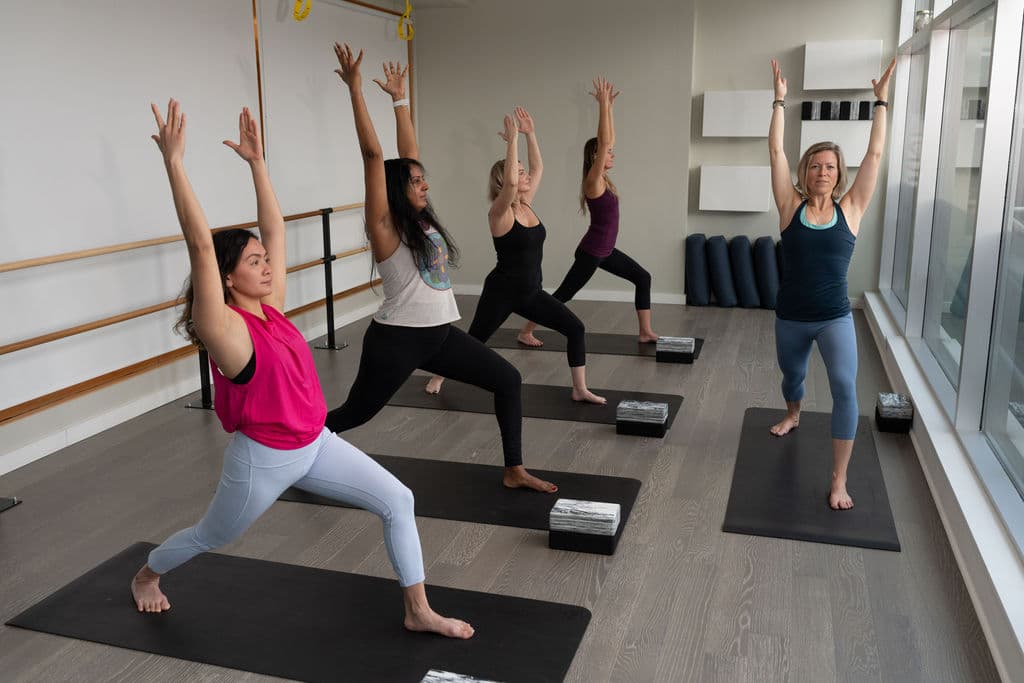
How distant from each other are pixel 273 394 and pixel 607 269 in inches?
150

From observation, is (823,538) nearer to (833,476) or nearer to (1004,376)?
(833,476)

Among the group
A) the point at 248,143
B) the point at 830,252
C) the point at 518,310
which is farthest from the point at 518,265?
the point at 248,143

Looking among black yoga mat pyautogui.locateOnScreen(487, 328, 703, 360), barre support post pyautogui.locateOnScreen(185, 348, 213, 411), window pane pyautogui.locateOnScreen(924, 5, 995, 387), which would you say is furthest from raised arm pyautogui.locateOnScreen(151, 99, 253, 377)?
black yoga mat pyautogui.locateOnScreen(487, 328, 703, 360)

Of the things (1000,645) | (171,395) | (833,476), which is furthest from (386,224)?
(171,395)

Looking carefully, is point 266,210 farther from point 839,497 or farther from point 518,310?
point 839,497

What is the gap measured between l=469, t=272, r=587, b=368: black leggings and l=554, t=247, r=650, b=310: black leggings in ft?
2.38

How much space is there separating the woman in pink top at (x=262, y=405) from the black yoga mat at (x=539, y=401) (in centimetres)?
214

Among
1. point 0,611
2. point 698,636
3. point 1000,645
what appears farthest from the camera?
point 0,611

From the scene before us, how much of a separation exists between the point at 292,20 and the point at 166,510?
362cm

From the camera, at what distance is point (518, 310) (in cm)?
441

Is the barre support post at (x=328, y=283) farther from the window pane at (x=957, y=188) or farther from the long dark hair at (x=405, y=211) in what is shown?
the window pane at (x=957, y=188)

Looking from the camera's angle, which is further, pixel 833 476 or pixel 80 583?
pixel 833 476

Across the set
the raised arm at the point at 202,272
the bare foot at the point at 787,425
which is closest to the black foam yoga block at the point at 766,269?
the bare foot at the point at 787,425

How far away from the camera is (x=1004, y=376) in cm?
335
